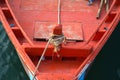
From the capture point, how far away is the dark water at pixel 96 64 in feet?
22.0

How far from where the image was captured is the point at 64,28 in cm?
602

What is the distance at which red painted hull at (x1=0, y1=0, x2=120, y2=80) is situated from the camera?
16.6 ft

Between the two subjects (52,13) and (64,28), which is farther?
(52,13)

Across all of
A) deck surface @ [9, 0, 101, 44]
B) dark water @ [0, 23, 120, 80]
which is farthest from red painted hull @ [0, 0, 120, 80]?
dark water @ [0, 23, 120, 80]

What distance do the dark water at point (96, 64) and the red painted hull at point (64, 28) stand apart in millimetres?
1249

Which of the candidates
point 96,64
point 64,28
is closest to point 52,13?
point 64,28

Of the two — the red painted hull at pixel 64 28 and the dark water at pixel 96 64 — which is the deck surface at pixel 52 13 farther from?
the dark water at pixel 96 64

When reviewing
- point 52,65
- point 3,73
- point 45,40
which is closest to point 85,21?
point 45,40

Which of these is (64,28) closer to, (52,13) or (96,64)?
(52,13)

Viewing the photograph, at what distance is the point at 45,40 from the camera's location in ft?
18.7

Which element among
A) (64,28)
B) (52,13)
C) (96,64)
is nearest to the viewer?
(64,28)

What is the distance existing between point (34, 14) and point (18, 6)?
21.7 inches

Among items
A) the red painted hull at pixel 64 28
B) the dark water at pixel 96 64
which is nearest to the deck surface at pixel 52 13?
the red painted hull at pixel 64 28

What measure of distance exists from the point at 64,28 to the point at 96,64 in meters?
1.60
